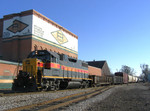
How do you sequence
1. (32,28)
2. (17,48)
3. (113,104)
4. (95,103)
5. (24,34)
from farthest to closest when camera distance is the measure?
(17,48), (24,34), (32,28), (95,103), (113,104)

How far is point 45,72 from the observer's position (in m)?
13.2

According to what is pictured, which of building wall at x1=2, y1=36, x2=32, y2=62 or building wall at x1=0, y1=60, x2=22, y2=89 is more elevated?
building wall at x1=2, y1=36, x2=32, y2=62

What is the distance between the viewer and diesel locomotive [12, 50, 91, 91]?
12702 millimetres

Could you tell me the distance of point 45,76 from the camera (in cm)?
1315

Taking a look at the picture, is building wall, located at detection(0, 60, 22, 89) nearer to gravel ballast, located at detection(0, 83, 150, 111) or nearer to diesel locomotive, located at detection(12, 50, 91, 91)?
diesel locomotive, located at detection(12, 50, 91, 91)

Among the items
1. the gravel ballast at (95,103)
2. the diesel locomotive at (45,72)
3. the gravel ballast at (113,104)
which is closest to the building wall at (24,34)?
the diesel locomotive at (45,72)

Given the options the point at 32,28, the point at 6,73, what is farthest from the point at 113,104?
the point at 32,28

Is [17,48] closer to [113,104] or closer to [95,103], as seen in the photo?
[95,103]

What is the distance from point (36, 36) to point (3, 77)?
1278 centimetres

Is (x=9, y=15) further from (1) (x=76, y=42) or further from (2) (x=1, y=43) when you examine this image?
(1) (x=76, y=42)

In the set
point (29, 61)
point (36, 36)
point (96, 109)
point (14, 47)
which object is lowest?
point (96, 109)

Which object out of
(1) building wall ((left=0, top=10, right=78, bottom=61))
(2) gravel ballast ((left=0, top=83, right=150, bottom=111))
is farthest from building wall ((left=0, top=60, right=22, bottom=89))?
(2) gravel ballast ((left=0, top=83, right=150, bottom=111))

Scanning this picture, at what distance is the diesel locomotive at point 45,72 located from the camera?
500 inches

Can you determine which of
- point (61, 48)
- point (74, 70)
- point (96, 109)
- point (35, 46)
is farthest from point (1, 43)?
point (96, 109)
